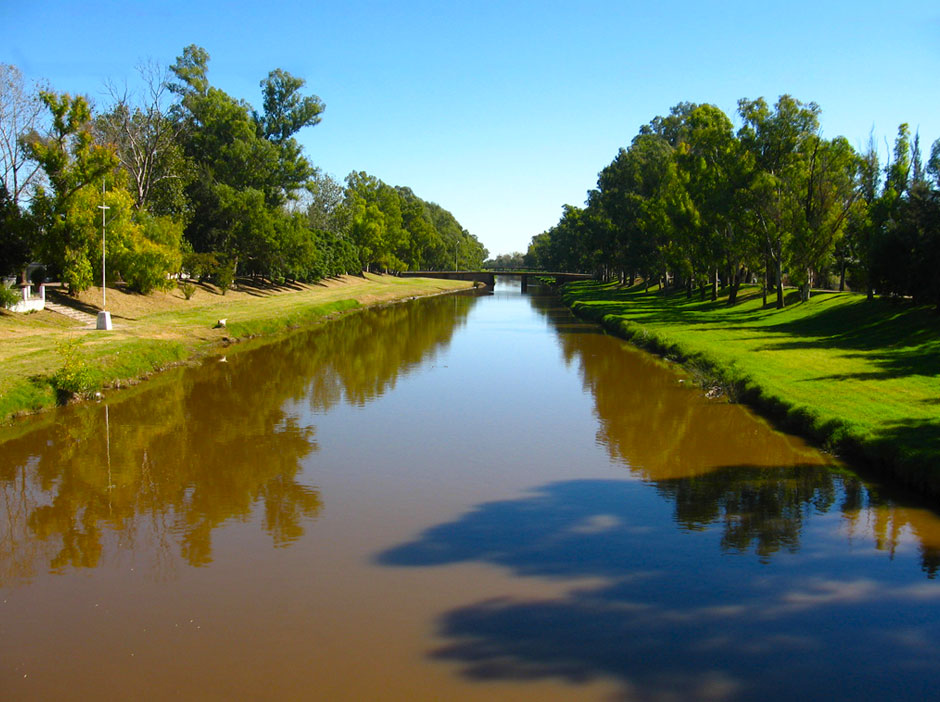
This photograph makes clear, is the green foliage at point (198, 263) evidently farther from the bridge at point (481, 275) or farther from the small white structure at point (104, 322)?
the bridge at point (481, 275)

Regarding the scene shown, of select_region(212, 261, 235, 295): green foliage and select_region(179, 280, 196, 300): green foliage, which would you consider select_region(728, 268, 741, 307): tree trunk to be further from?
select_region(179, 280, 196, 300): green foliage

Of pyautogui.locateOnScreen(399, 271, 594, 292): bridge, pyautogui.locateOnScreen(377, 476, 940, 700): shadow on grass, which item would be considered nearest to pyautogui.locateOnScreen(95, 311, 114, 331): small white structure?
pyautogui.locateOnScreen(377, 476, 940, 700): shadow on grass

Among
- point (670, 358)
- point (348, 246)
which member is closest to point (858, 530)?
point (670, 358)

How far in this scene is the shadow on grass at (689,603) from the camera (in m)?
8.51

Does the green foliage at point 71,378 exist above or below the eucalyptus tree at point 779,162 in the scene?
below

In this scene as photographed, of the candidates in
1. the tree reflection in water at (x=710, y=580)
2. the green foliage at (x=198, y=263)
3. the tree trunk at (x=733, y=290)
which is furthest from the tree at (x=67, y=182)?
the tree trunk at (x=733, y=290)

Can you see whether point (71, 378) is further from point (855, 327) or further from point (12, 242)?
point (855, 327)

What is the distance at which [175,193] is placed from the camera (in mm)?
54281

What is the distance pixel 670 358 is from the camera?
32.4m

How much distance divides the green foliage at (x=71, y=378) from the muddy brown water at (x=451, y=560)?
0.57 m

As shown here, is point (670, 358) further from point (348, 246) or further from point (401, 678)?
point (348, 246)

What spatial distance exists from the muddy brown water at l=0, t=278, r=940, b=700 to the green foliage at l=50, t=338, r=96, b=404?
1.87 feet

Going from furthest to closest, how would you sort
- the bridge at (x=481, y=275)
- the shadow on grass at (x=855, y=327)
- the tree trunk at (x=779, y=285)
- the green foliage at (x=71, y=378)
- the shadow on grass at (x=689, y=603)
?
the bridge at (x=481, y=275), the tree trunk at (x=779, y=285), the shadow on grass at (x=855, y=327), the green foliage at (x=71, y=378), the shadow on grass at (x=689, y=603)

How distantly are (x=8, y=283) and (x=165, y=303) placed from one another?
10946mm
